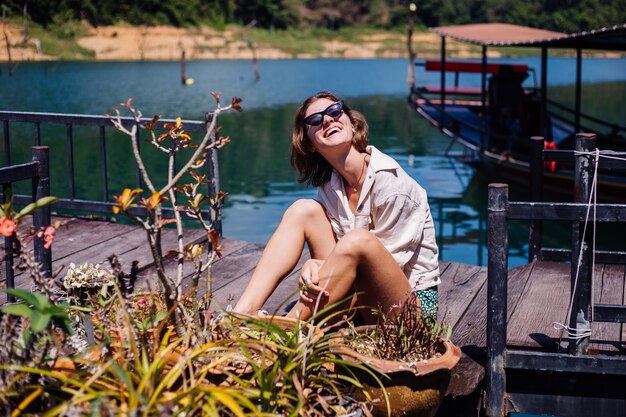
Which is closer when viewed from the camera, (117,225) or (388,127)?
(117,225)

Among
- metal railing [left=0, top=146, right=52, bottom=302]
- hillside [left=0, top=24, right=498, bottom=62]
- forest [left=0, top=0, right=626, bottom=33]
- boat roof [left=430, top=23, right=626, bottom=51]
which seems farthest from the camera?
forest [left=0, top=0, right=626, bottom=33]

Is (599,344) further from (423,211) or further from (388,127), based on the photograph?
(388,127)

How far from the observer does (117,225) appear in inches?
223

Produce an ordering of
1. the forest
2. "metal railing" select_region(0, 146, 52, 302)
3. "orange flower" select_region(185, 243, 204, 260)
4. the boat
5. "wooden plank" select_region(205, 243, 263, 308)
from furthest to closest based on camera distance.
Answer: the forest, the boat, "wooden plank" select_region(205, 243, 263, 308), "metal railing" select_region(0, 146, 52, 302), "orange flower" select_region(185, 243, 204, 260)

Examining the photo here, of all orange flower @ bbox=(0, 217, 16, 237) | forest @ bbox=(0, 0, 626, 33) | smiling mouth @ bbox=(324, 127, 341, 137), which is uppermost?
forest @ bbox=(0, 0, 626, 33)

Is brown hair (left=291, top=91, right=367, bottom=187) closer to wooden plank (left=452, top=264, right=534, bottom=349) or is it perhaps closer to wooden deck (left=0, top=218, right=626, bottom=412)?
wooden deck (left=0, top=218, right=626, bottom=412)

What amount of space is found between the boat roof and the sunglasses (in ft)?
19.1

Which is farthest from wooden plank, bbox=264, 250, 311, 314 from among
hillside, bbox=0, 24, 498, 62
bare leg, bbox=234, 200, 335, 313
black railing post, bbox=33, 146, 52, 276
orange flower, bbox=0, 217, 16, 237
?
hillside, bbox=0, 24, 498, 62

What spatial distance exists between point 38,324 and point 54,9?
65436 millimetres

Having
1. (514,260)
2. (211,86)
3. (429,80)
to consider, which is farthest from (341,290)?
(429,80)

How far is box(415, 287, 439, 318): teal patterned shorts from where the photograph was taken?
3.21m

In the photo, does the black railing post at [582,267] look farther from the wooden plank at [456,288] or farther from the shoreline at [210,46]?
→ the shoreline at [210,46]

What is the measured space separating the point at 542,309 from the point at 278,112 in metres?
24.3

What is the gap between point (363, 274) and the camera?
2.91 m
